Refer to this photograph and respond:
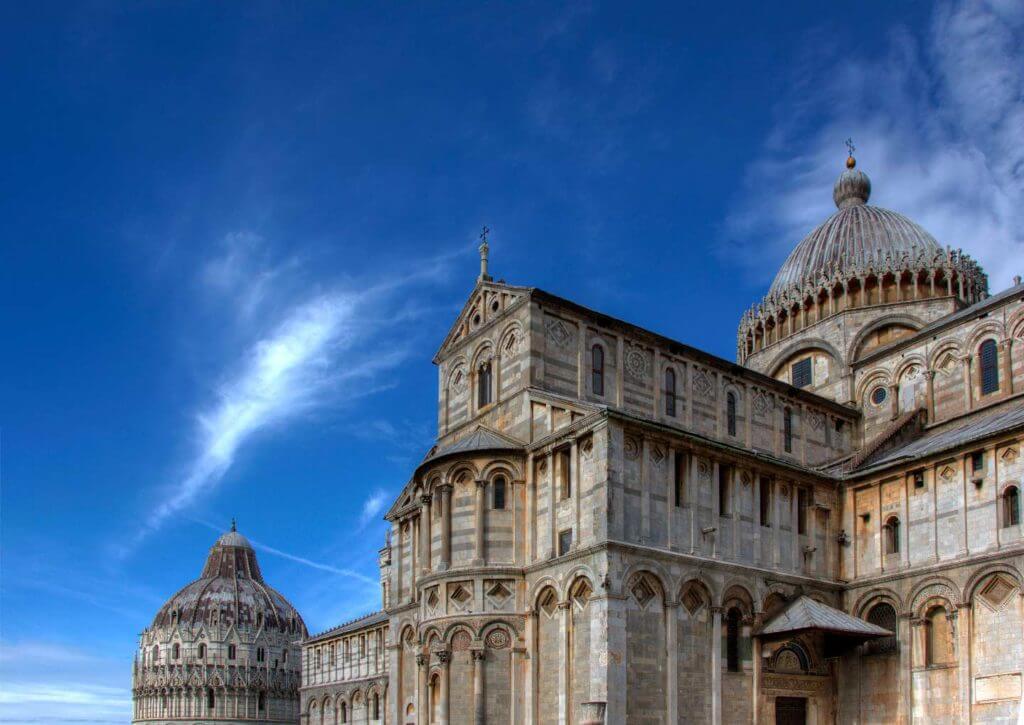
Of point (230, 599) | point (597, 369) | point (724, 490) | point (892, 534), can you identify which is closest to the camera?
point (724, 490)

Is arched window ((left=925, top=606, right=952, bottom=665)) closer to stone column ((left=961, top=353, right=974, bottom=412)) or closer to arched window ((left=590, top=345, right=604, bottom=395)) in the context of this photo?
stone column ((left=961, top=353, right=974, bottom=412))

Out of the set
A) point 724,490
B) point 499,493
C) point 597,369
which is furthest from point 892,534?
point 499,493

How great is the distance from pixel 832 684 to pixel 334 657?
1917 inches

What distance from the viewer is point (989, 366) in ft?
142

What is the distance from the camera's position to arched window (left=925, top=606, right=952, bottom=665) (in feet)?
117

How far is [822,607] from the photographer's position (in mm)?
36531

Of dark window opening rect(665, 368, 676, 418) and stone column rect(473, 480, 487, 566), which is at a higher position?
dark window opening rect(665, 368, 676, 418)

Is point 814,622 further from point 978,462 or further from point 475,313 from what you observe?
point 475,313

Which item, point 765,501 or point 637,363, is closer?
point 765,501

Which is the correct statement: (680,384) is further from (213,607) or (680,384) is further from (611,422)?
(213,607)

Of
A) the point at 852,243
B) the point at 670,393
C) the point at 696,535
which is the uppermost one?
the point at 852,243

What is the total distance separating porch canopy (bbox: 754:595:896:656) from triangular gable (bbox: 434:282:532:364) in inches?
527

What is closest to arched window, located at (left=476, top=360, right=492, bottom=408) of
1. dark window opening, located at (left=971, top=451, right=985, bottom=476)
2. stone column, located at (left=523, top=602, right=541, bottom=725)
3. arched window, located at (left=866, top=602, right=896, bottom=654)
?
stone column, located at (left=523, top=602, right=541, bottom=725)

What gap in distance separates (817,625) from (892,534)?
222 inches
